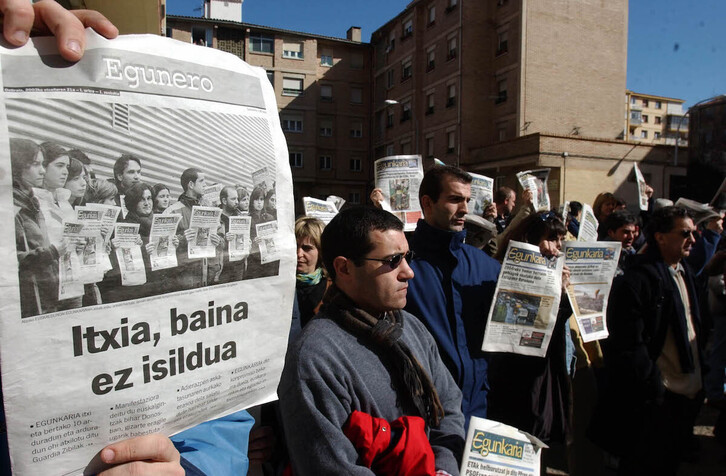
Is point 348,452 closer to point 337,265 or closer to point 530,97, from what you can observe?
point 337,265

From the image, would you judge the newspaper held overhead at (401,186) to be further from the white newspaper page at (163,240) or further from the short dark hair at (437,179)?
the white newspaper page at (163,240)

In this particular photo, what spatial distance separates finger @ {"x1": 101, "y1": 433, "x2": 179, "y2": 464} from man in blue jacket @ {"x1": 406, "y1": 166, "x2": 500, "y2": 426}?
187cm

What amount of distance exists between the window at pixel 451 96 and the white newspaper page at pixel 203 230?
1225 inches

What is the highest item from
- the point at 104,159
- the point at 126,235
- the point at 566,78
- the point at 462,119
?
the point at 566,78

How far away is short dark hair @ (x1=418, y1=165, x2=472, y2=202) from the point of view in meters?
3.16

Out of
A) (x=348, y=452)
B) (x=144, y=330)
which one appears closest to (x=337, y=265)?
(x=348, y=452)

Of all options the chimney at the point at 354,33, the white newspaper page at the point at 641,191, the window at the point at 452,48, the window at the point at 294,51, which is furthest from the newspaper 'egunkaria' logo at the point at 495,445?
the chimney at the point at 354,33

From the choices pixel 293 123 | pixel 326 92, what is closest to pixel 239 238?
pixel 293 123

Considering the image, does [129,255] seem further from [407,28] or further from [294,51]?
[294,51]

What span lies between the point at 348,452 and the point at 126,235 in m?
1.08

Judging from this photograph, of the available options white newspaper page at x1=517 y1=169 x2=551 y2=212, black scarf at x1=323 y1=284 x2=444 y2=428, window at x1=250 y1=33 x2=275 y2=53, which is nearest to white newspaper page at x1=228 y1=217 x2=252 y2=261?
black scarf at x1=323 y1=284 x2=444 y2=428

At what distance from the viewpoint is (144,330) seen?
2.98ft

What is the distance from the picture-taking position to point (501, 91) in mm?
29172

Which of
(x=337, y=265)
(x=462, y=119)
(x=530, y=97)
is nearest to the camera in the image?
(x=337, y=265)
